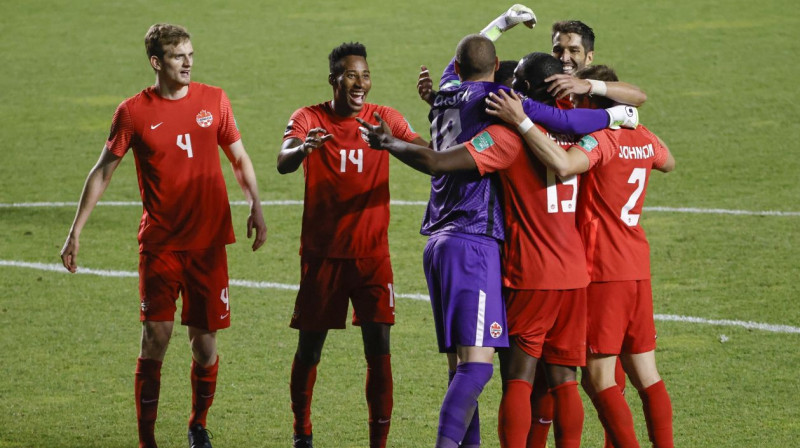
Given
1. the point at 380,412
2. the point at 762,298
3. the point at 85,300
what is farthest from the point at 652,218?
the point at 380,412

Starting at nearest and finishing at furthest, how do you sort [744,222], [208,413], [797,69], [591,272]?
[591,272] → [208,413] → [744,222] → [797,69]

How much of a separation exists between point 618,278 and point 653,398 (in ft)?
1.95

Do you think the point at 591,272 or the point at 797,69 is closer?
the point at 591,272

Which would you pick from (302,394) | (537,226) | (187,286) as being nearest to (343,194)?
(187,286)

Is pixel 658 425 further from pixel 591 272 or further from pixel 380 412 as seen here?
pixel 380 412

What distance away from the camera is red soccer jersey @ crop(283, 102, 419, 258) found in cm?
636

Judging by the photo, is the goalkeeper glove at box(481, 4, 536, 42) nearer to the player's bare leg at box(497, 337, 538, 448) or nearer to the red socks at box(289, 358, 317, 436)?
the player's bare leg at box(497, 337, 538, 448)

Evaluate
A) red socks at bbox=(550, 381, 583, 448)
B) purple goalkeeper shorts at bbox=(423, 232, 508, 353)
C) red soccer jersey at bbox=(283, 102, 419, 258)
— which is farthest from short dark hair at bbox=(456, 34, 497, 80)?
red socks at bbox=(550, 381, 583, 448)

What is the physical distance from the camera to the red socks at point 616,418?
18.1ft

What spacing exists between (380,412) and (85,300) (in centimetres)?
422

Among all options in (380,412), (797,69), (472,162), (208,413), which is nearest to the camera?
(472,162)

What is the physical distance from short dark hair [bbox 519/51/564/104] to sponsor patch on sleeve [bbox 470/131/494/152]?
1.08 ft

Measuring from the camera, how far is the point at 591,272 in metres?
5.62

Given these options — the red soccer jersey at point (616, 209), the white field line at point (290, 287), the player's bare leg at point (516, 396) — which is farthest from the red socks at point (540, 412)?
the white field line at point (290, 287)
